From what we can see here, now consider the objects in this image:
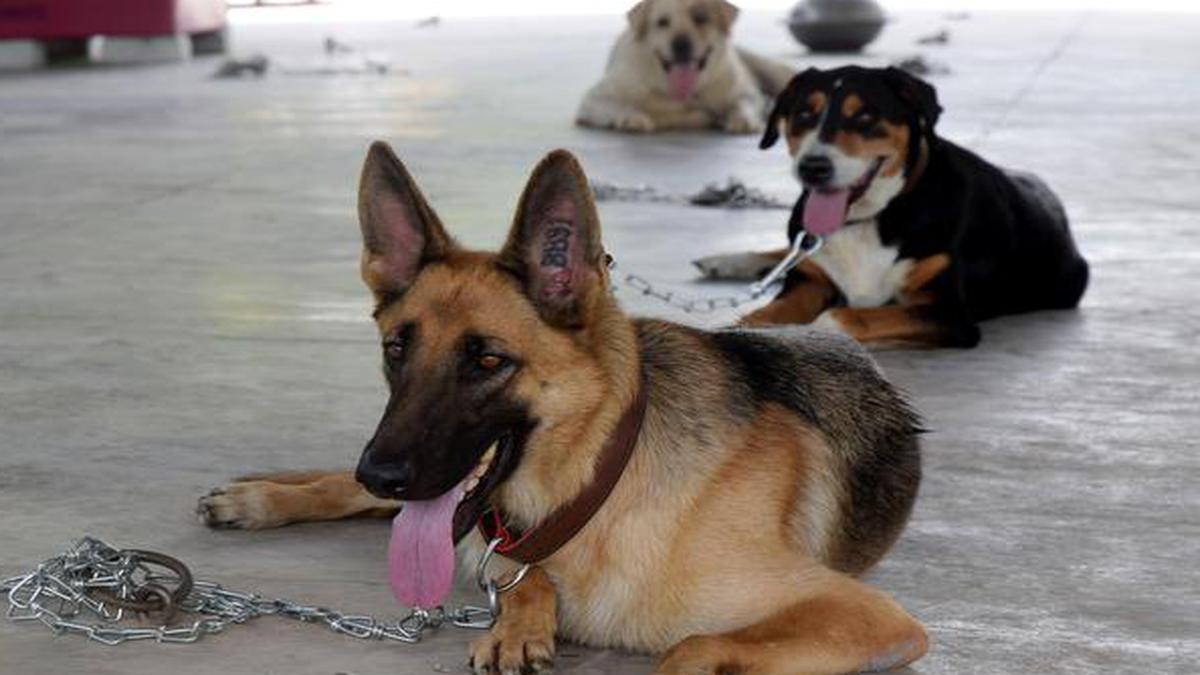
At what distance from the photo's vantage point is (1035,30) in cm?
2159

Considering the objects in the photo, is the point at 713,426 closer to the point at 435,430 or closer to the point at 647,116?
the point at 435,430

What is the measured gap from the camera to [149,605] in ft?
13.5

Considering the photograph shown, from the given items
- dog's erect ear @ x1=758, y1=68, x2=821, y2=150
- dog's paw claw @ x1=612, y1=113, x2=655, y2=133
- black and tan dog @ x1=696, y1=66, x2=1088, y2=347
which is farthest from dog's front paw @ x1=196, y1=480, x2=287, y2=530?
dog's paw claw @ x1=612, y1=113, x2=655, y2=133

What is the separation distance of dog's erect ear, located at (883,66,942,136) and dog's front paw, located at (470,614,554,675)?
11.9 feet

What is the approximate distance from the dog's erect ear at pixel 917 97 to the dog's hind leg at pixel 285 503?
2.94 m

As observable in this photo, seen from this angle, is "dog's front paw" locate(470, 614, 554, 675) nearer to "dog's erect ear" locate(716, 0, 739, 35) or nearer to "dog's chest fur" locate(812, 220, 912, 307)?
"dog's chest fur" locate(812, 220, 912, 307)

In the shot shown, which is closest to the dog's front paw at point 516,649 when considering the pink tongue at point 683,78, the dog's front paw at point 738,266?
the dog's front paw at point 738,266

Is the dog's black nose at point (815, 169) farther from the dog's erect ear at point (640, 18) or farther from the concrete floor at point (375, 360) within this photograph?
the dog's erect ear at point (640, 18)

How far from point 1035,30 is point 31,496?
712 inches

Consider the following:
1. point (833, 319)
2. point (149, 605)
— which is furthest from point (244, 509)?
point (833, 319)

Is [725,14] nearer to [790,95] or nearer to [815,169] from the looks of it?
[790,95]

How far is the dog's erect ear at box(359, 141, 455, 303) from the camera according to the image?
3.81 metres

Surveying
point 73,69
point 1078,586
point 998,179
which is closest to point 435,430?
point 1078,586

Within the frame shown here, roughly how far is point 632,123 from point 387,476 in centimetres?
977
